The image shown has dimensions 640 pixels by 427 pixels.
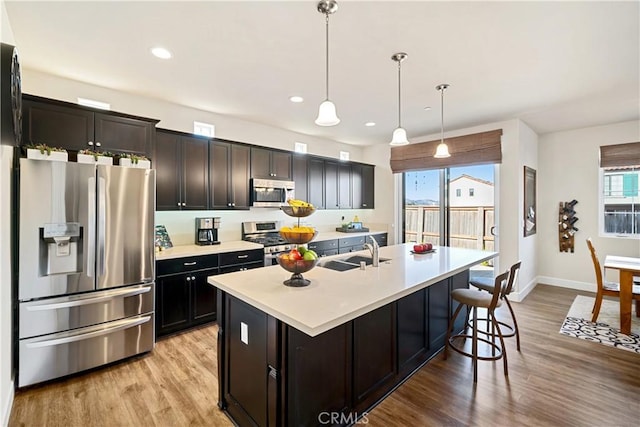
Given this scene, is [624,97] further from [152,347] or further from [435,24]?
[152,347]

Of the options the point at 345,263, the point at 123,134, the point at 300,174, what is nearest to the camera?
the point at 345,263

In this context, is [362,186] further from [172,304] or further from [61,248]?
[61,248]

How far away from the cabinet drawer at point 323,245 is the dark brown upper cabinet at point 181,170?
1.74 metres

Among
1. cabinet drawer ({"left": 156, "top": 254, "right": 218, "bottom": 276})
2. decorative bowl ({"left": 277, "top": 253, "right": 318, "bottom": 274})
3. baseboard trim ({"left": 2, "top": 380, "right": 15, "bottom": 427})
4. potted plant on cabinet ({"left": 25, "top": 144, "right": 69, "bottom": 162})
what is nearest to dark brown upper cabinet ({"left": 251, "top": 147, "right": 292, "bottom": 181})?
cabinet drawer ({"left": 156, "top": 254, "right": 218, "bottom": 276})

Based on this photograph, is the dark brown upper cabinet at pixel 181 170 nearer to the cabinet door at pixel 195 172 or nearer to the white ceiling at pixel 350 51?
the cabinet door at pixel 195 172

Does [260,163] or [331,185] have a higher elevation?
[260,163]

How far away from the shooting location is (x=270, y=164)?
4566mm

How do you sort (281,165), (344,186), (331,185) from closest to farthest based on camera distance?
(281,165) → (331,185) → (344,186)

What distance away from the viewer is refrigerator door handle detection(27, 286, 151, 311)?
2.33 m

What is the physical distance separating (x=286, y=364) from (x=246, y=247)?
247cm

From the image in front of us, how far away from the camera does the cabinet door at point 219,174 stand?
3.96 meters

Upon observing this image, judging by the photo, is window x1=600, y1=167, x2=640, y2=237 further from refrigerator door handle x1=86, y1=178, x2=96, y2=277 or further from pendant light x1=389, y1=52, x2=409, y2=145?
refrigerator door handle x1=86, y1=178, x2=96, y2=277

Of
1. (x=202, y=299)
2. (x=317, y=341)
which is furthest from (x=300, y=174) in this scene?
(x=317, y=341)

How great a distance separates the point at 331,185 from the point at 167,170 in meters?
2.90
